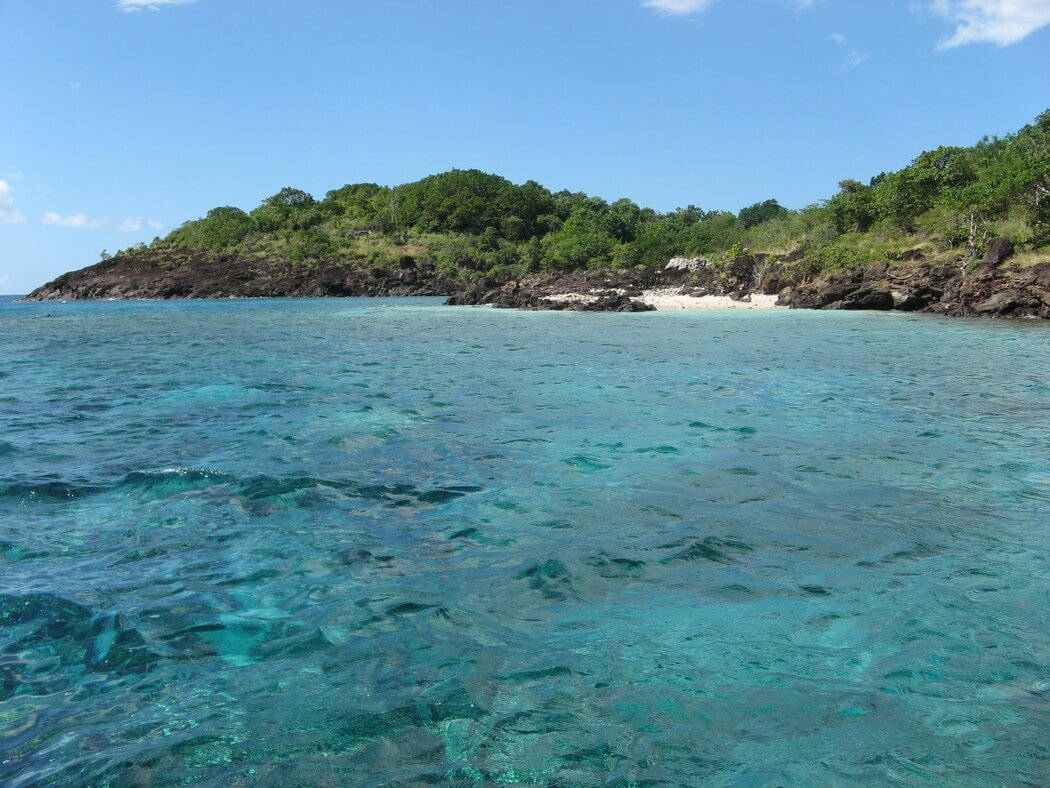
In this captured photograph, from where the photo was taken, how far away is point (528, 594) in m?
4.99

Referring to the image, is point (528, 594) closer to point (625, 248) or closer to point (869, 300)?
point (869, 300)

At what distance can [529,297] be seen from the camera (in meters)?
44.1

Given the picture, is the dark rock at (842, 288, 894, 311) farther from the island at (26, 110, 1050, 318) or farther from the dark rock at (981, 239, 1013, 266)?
the dark rock at (981, 239, 1013, 266)

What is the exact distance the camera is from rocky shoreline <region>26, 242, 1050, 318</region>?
99.6 feet

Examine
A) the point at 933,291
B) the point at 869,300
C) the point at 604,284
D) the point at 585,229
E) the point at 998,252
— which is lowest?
the point at 869,300

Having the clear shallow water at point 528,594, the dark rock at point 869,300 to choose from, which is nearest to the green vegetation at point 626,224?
the dark rock at point 869,300

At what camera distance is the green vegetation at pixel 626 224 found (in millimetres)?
37750

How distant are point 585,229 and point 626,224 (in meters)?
6.03

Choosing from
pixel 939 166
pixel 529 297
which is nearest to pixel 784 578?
pixel 529 297

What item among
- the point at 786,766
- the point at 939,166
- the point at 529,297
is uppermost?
the point at 939,166

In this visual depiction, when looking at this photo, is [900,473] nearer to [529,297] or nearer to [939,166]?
[529,297]

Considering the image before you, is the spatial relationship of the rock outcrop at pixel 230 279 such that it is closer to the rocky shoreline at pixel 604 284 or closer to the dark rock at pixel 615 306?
the rocky shoreline at pixel 604 284

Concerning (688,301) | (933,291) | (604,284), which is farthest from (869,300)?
(604,284)

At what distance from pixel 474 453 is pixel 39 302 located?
85182 mm
